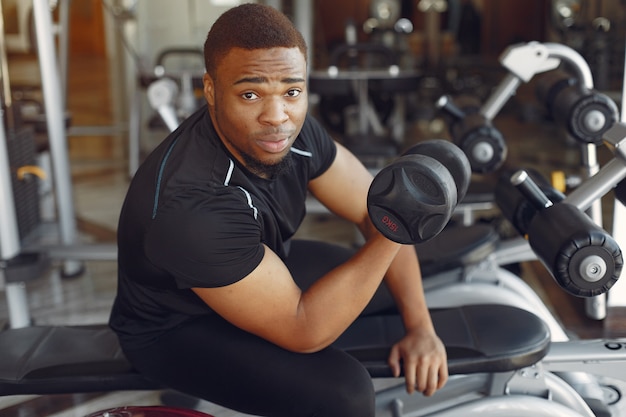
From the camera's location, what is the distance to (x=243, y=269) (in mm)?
979

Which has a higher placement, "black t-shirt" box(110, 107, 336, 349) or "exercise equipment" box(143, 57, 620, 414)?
"black t-shirt" box(110, 107, 336, 349)

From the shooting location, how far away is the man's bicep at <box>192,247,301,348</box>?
3.26 feet

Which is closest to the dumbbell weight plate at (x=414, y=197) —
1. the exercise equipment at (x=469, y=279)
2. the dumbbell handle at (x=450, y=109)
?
the exercise equipment at (x=469, y=279)

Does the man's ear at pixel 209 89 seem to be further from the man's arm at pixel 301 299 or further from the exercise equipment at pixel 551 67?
the exercise equipment at pixel 551 67

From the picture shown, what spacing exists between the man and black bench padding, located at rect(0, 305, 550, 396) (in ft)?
0.12

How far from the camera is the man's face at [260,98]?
0.97m

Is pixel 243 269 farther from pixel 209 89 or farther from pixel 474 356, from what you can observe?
pixel 474 356

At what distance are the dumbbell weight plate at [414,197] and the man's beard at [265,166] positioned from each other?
0.73 feet

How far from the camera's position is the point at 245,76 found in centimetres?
97

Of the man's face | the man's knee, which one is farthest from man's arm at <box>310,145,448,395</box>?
the man's face

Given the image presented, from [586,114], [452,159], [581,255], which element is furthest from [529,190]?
[586,114]

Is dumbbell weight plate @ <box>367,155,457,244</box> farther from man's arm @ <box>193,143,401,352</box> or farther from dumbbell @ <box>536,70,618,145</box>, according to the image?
dumbbell @ <box>536,70,618,145</box>

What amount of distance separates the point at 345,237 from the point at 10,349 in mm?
1832

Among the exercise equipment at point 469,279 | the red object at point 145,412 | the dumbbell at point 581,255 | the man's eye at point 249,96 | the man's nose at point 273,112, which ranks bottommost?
the exercise equipment at point 469,279
